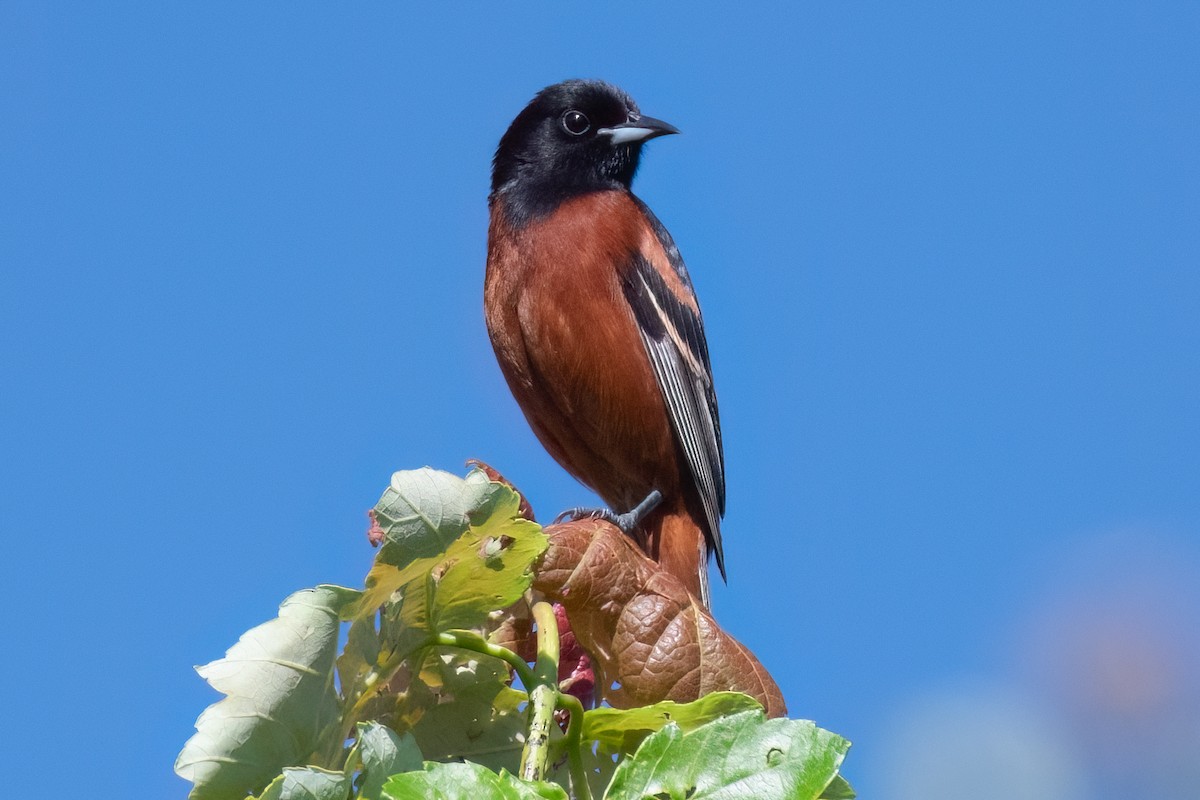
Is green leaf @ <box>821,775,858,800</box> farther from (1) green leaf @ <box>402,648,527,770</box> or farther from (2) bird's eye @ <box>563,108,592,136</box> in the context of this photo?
(2) bird's eye @ <box>563,108,592,136</box>

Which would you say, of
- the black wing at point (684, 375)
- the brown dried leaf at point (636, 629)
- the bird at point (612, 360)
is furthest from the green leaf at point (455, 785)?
the black wing at point (684, 375)

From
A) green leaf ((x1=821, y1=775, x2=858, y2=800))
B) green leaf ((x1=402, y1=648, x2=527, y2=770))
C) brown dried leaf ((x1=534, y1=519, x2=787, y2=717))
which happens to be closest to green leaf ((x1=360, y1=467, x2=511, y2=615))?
green leaf ((x1=402, y1=648, x2=527, y2=770))

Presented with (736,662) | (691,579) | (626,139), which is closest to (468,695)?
(736,662)

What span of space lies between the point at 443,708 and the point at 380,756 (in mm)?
392

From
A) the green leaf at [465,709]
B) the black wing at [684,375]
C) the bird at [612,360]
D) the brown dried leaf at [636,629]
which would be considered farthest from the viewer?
the black wing at [684,375]

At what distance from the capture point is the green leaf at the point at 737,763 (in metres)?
1.56

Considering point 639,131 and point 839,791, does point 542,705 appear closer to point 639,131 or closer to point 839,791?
point 839,791

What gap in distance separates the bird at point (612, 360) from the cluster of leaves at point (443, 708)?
2351 mm

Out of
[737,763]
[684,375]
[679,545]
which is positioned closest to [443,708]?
[737,763]

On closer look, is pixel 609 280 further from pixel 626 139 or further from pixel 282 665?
pixel 282 665

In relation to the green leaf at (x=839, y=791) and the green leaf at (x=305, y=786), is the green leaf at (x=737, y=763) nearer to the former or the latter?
the green leaf at (x=839, y=791)

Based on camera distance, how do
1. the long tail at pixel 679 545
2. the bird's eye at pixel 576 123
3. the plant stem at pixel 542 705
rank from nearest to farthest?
the plant stem at pixel 542 705 < the long tail at pixel 679 545 < the bird's eye at pixel 576 123

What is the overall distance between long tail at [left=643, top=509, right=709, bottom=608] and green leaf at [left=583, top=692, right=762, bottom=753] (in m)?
2.56

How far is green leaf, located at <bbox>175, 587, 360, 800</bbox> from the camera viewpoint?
5.47ft
